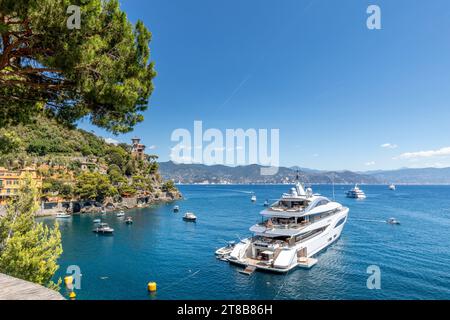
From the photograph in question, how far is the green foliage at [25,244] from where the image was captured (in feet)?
42.3

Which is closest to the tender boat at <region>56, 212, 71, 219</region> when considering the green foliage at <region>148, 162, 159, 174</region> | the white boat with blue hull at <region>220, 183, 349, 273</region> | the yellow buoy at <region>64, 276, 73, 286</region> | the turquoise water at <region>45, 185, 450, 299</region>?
the turquoise water at <region>45, 185, 450, 299</region>

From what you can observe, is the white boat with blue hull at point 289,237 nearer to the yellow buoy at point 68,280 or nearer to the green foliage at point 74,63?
the yellow buoy at point 68,280

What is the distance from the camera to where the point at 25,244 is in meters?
13.5

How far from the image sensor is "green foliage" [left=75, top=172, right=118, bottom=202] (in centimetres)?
5969

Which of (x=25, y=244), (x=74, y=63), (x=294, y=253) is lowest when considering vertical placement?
(x=294, y=253)

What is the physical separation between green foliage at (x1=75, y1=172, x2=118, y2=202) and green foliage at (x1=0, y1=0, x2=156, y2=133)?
55800 millimetres

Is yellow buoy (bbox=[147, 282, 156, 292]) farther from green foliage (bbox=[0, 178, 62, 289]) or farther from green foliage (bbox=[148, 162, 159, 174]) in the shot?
green foliage (bbox=[148, 162, 159, 174])

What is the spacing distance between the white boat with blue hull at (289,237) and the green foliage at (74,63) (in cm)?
1978

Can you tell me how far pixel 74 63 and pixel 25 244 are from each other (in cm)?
1173

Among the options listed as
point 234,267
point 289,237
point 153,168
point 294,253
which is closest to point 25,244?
point 234,267

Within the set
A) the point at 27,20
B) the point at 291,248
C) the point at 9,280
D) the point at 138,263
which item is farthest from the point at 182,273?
the point at 27,20

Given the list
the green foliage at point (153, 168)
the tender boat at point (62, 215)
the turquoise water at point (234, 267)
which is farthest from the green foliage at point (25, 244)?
the green foliage at point (153, 168)

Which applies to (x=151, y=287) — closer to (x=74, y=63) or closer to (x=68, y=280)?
(x=68, y=280)
